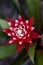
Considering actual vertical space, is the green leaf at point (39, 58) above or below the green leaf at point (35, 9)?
below

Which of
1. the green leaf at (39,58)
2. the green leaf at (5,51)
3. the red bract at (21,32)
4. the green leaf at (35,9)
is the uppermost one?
the green leaf at (35,9)

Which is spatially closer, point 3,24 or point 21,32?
point 21,32

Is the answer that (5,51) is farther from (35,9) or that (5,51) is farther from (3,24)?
(35,9)

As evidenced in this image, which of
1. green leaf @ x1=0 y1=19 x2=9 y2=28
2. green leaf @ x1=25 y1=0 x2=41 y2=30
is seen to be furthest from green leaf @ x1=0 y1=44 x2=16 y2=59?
green leaf @ x1=25 y1=0 x2=41 y2=30

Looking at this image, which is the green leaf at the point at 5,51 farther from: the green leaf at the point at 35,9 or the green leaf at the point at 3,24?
the green leaf at the point at 35,9

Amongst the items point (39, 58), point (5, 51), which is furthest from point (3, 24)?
point (39, 58)

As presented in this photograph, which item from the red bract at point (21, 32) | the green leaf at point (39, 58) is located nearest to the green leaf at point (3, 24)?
the red bract at point (21, 32)

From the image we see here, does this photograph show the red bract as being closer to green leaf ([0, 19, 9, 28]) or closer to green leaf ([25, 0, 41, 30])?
green leaf ([0, 19, 9, 28])

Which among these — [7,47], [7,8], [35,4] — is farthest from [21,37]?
[7,8]

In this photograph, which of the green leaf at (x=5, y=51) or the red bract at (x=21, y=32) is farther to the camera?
the green leaf at (x=5, y=51)

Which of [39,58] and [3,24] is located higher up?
[3,24]

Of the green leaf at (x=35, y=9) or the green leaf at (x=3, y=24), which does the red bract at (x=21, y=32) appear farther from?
the green leaf at (x=35, y=9)
